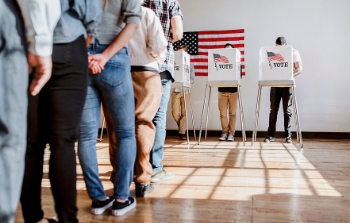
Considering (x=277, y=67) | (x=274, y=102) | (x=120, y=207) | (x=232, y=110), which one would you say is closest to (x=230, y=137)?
(x=232, y=110)

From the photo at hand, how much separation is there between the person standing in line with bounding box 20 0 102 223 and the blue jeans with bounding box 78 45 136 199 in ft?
0.90

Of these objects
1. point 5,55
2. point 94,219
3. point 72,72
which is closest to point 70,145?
point 72,72

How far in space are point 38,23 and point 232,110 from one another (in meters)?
4.03

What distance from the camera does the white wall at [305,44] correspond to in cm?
471

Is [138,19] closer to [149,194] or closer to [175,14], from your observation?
[175,14]

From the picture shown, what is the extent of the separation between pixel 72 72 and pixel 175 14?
1104 millimetres

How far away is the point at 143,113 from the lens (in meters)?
1.55

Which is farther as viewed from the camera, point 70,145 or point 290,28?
point 290,28

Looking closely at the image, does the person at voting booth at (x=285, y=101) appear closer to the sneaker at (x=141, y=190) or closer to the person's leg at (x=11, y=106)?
the sneaker at (x=141, y=190)

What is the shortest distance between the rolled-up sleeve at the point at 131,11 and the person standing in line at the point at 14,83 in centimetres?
50

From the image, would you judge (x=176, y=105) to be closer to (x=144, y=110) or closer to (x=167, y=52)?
(x=167, y=52)

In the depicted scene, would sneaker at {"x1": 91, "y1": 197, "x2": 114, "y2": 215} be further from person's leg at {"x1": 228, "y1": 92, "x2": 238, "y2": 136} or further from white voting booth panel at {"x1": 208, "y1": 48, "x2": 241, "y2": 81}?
person's leg at {"x1": 228, "y1": 92, "x2": 238, "y2": 136}

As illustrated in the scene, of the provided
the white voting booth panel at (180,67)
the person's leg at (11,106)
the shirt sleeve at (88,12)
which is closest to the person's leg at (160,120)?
the shirt sleeve at (88,12)

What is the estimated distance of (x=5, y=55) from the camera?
2.26ft
